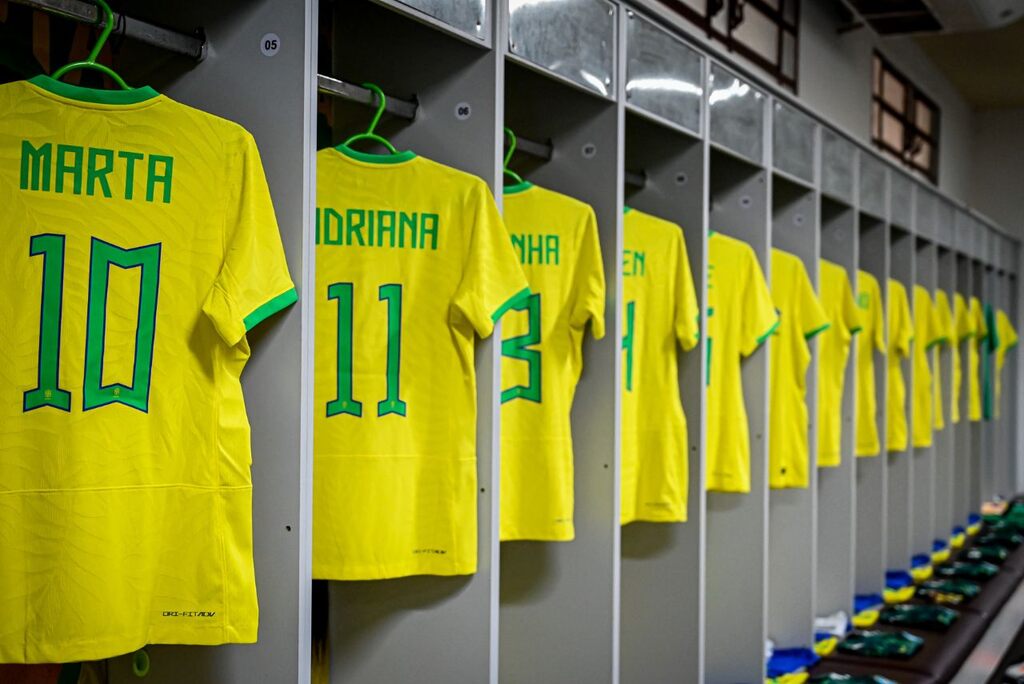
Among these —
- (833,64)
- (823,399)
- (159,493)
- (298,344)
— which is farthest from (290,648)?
(833,64)

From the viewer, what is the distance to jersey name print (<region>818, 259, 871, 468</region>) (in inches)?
170

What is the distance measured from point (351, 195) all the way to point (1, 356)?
80cm

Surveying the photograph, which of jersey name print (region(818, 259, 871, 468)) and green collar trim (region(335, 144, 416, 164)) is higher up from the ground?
green collar trim (region(335, 144, 416, 164))

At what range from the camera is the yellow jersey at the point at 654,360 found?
9.84 feet

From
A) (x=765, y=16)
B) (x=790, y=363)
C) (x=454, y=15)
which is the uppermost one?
(x=765, y=16)

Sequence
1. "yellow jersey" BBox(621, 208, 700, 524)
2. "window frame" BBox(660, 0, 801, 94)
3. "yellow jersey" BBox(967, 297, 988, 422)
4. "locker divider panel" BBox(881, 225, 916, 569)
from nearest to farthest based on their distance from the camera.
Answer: "yellow jersey" BBox(621, 208, 700, 524), "window frame" BBox(660, 0, 801, 94), "locker divider panel" BBox(881, 225, 916, 569), "yellow jersey" BBox(967, 297, 988, 422)

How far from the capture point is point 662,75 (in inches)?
116

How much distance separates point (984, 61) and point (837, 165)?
13.7 feet

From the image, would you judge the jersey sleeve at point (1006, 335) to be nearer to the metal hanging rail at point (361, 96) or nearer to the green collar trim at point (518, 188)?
the green collar trim at point (518, 188)

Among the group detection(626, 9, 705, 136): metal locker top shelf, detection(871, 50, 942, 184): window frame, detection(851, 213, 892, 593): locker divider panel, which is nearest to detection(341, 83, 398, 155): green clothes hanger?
detection(626, 9, 705, 136): metal locker top shelf

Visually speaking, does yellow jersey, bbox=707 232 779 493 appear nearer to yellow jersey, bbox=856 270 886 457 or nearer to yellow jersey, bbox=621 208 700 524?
yellow jersey, bbox=621 208 700 524

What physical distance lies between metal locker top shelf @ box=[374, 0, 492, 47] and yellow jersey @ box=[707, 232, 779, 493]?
1416mm

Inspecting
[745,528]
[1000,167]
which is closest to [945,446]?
[745,528]

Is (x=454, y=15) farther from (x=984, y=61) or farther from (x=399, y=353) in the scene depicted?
(x=984, y=61)
